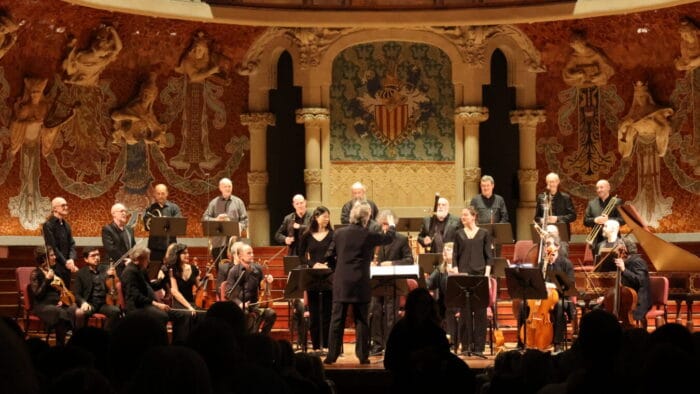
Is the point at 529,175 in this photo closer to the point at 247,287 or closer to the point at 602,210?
the point at 602,210

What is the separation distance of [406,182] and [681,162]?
12.4ft

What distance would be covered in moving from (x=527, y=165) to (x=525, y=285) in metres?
5.90

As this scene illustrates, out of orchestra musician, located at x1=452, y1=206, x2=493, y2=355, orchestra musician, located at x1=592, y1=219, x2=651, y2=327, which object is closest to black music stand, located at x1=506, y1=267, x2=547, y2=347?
orchestra musician, located at x1=452, y1=206, x2=493, y2=355

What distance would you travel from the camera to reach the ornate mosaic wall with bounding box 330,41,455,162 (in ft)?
53.3

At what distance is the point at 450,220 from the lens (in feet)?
40.0

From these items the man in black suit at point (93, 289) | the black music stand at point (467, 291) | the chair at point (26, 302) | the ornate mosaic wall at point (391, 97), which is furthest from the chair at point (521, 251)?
the chair at point (26, 302)

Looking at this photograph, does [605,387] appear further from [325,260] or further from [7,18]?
[7,18]

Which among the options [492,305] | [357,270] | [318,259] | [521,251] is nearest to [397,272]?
[357,270]

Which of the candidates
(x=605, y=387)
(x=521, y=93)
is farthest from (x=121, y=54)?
(x=605, y=387)

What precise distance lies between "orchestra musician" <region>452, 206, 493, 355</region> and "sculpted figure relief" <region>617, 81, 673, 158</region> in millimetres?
5167

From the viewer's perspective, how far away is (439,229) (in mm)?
12234

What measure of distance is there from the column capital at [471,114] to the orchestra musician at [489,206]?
97.2 inches

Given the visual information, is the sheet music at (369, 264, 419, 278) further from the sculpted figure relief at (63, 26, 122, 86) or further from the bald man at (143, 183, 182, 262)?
the sculpted figure relief at (63, 26, 122, 86)

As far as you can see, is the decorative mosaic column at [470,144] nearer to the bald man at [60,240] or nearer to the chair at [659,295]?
the chair at [659,295]
